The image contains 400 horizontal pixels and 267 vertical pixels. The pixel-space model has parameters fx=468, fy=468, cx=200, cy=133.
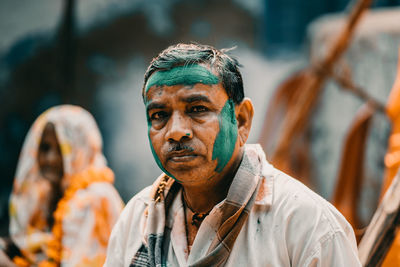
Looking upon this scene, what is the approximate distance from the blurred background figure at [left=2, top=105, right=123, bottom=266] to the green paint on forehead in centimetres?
170

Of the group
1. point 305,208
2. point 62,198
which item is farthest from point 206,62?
point 62,198

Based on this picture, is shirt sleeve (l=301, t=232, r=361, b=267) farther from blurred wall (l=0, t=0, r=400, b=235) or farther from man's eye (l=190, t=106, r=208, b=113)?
blurred wall (l=0, t=0, r=400, b=235)

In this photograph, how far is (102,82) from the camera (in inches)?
208

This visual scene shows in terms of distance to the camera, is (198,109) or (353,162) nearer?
(198,109)

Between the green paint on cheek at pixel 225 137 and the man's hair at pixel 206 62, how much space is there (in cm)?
Result: 7

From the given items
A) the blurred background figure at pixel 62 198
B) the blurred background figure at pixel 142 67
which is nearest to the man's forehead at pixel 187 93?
the blurred background figure at pixel 62 198

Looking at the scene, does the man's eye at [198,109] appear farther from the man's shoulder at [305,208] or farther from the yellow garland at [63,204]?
the yellow garland at [63,204]

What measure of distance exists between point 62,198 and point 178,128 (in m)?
2.17

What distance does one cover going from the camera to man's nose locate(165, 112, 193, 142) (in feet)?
5.29

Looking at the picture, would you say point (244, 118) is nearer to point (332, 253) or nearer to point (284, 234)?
point (284, 234)

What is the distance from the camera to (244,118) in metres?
1.83

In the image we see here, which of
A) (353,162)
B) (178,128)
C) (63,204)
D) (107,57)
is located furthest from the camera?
(107,57)

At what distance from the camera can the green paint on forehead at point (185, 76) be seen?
1.65m

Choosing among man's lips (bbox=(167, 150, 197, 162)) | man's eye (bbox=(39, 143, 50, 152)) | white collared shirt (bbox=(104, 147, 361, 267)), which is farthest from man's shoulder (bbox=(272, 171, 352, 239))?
man's eye (bbox=(39, 143, 50, 152))
